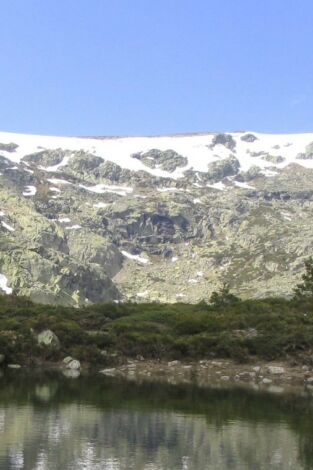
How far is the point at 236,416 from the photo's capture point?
27.2 metres

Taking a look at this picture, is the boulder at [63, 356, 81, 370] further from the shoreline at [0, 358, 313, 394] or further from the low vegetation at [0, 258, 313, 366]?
the low vegetation at [0, 258, 313, 366]

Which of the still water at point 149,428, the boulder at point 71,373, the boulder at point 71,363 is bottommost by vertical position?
the still water at point 149,428

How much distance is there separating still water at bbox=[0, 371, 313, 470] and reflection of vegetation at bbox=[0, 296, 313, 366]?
1010 cm

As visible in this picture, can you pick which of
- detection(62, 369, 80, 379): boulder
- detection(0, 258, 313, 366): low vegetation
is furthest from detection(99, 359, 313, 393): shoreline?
detection(62, 369, 80, 379): boulder

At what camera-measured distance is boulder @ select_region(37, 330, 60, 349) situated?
46.3m

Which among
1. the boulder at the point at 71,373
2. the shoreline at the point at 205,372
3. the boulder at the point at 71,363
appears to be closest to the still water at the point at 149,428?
the boulder at the point at 71,373

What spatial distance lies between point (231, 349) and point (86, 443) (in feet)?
87.3

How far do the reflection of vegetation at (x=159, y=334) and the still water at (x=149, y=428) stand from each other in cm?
1010

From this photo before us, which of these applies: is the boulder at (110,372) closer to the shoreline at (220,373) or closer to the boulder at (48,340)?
the shoreline at (220,373)

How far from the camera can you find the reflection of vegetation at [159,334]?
4584cm

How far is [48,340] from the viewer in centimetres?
4647

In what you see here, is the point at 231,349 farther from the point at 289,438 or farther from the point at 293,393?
the point at 289,438

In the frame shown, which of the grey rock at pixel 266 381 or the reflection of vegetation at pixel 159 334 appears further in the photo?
the reflection of vegetation at pixel 159 334

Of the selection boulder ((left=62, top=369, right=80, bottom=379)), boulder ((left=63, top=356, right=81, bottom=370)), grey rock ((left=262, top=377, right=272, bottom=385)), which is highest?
boulder ((left=63, top=356, right=81, bottom=370))
